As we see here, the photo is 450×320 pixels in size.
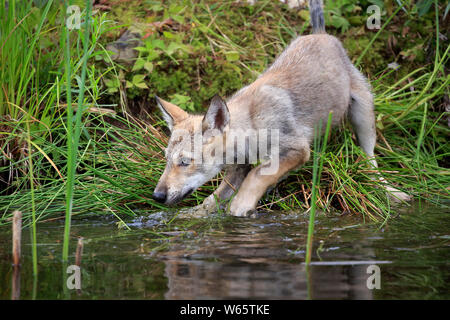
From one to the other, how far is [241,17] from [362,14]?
143cm

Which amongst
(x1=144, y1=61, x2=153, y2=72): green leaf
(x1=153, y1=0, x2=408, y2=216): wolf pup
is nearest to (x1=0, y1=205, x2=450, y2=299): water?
(x1=153, y1=0, x2=408, y2=216): wolf pup

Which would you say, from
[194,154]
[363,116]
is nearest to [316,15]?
[363,116]

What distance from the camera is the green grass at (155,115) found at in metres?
4.92

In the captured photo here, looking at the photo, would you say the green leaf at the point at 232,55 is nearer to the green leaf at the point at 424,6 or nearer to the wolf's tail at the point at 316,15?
the wolf's tail at the point at 316,15

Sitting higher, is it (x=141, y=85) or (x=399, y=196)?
(x=141, y=85)

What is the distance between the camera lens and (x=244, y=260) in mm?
3459

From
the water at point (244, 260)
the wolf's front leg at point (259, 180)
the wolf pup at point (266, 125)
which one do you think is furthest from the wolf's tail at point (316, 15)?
the water at point (244, 260)

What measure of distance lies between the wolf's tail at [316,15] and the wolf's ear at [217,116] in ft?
6.34

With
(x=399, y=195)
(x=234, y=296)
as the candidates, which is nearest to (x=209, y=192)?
(x=399, y=195)

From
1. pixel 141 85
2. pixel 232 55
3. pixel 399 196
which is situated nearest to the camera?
pixel 399 196

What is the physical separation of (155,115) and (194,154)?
62.1 inches

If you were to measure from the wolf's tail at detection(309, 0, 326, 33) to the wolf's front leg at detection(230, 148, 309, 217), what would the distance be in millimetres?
1686

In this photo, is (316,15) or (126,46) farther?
(126,46)

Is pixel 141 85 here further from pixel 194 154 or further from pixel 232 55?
pixel 194 154
